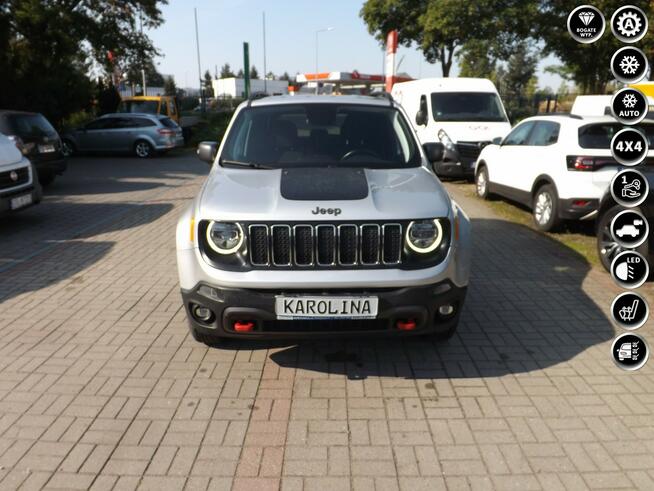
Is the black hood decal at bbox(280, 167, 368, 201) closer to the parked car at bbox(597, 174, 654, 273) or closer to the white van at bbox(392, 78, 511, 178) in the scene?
the parked car at bbox(597, 174, 654, 273)

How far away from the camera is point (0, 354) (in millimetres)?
4281

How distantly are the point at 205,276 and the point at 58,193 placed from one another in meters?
9.95

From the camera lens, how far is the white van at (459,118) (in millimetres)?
12945

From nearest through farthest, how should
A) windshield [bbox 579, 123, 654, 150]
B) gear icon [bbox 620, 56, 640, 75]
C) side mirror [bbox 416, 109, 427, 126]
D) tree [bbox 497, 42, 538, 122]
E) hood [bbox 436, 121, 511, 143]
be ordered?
gear icon [bbox 620, 56, 640, 75]
windshield [bbox 579, 123, 654, 150]
hood [bbox 436, 121, 511, 143]
side mirror [bbox 416, 109, 427, 126]
tree [bbox 497, 42, 538, 122]

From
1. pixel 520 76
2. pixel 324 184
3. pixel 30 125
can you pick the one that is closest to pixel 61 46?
pixel 30 125

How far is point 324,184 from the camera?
3.92m

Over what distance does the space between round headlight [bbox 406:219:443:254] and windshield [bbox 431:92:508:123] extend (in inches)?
414

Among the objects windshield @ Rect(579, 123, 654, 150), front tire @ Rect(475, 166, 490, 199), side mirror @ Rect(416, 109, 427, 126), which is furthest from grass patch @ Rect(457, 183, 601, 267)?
side mirror @ Rect(416, 109, 427, 126)

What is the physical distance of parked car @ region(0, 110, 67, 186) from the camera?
1042cm

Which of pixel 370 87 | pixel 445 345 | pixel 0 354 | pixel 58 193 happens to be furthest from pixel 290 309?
pixel 370 87

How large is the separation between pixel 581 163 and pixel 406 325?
5.06 metres

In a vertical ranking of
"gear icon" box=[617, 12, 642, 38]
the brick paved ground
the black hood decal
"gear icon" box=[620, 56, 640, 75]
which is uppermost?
"gear icon" box=[617, 12, 642, 38]

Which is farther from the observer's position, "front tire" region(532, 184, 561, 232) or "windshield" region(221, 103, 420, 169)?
"front tire" region(532, 184, 561, 232)

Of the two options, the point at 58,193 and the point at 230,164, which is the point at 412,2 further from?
the point at 230,164
